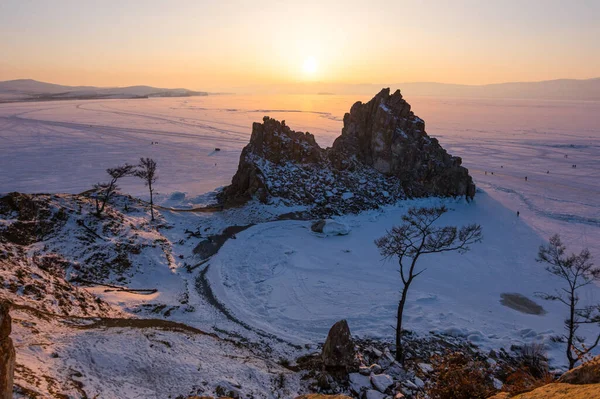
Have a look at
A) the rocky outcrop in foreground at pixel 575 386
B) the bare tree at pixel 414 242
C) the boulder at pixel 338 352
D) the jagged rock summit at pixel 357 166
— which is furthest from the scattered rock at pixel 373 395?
the jagged rock summit at pixel 357 166

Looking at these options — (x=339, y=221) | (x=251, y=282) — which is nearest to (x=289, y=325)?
(x=251, y=282)

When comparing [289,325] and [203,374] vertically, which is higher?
[203,374]

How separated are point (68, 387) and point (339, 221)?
95.5ft

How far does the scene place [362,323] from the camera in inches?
819

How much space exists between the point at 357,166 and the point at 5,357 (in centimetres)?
4129

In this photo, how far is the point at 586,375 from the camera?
677 cm

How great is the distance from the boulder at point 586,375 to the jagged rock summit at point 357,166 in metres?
32.4

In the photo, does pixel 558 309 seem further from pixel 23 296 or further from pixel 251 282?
pixel 23 296

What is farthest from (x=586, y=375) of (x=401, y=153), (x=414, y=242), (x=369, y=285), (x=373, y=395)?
(x=401, y=153)

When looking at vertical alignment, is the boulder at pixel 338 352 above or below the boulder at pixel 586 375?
below

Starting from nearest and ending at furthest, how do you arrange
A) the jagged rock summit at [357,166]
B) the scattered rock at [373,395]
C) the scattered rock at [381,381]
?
the scattered rock at [373,395] < the scattered rock at [381,381] < the jagged rock summit at [357,166]

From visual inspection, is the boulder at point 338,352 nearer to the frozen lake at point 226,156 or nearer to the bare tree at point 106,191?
the bare tree at point 106,191

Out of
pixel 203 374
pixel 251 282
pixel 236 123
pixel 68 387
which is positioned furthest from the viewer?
pixel 236 123

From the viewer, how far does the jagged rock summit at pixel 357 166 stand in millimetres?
40875
